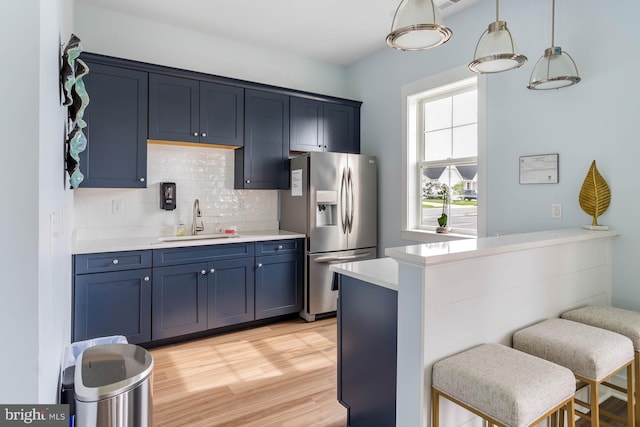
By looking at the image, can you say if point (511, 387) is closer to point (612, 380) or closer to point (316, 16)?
point (612, 380)


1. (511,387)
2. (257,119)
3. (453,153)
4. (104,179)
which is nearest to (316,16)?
(257,119)

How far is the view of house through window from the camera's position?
3.41 meters

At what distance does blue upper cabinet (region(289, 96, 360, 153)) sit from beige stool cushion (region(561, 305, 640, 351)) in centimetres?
291

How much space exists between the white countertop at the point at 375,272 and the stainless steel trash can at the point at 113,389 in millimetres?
1035

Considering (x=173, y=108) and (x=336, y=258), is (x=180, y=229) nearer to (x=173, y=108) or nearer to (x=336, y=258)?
(x=173, y=108)

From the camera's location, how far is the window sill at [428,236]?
3.39 meters

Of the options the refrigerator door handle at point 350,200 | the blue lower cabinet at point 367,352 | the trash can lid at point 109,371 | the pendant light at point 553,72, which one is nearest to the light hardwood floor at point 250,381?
the blue lower cabinet at point 367,352

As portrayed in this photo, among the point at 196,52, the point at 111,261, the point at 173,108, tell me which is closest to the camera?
the point at 111,261

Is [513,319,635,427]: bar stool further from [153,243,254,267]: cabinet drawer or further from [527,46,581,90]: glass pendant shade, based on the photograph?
[153,243,254,267]: cabinet drawer

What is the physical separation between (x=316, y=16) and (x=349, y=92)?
1.42 metres

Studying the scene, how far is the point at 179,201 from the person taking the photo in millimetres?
3682

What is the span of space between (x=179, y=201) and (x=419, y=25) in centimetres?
293

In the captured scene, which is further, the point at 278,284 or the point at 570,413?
the point at 278,284

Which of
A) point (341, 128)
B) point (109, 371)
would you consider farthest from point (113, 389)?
point (341, 128)
